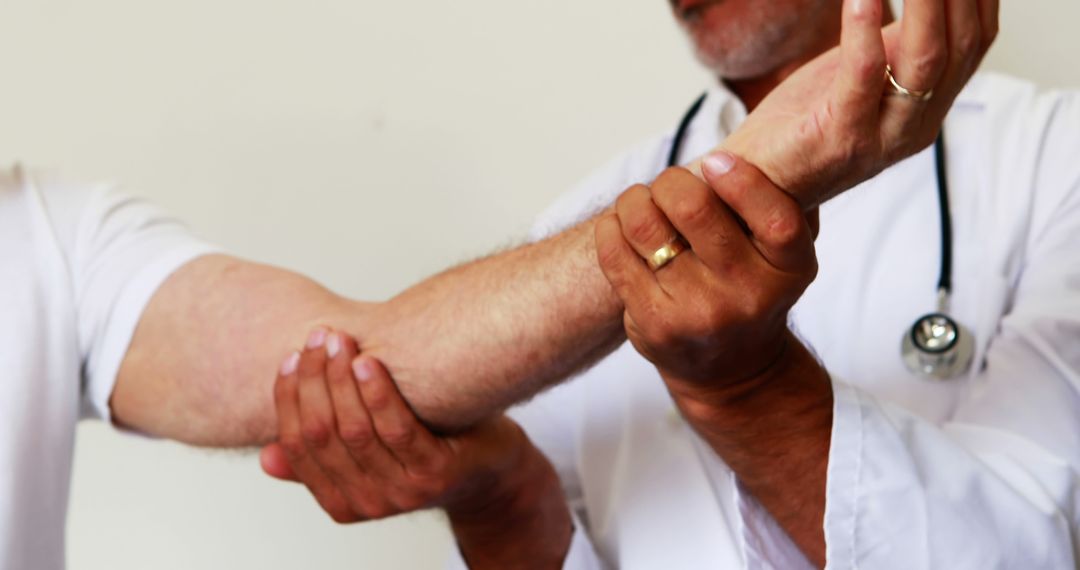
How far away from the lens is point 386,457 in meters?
0.88

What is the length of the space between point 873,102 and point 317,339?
47 centimetres

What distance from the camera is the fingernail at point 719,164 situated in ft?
1.98

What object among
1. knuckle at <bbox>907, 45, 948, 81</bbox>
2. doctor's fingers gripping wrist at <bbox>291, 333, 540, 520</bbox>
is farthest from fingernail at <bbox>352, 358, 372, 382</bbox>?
knuckle at <bbox>907, 45, 948, 81</bbox>

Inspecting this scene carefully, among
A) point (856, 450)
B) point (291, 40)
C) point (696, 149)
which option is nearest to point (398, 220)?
point (291, 40)

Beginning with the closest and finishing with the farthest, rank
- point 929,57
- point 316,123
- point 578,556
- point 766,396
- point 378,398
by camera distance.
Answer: point 929,57
point 766,396
point 378,398
point 578,556
point 316,123

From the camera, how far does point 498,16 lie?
1352mm

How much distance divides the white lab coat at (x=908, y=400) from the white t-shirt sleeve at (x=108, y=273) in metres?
0.36

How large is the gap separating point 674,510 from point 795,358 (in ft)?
1.04

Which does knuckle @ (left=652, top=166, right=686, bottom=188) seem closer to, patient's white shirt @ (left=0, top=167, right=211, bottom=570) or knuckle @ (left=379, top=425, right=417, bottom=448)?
knuckle @ (left=379, top=425, right=417, bottom=448)

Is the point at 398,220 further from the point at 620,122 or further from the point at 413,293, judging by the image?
the point at 413,293

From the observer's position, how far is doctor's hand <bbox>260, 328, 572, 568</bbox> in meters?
0.87

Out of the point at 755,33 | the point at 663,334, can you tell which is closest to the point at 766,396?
the point at 663,334

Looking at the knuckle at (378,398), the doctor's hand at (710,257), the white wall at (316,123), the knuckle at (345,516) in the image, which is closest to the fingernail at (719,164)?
the doctor's hand at (710,257)

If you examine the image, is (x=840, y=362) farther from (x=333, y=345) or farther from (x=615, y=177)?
(x=333, y=345)
